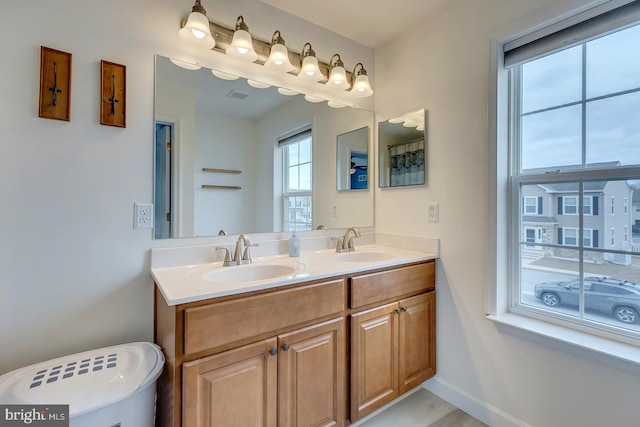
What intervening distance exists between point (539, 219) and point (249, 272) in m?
1.52

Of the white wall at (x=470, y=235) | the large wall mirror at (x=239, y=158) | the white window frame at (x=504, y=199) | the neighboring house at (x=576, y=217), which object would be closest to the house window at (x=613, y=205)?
the neighboring house at (x=576, y=217)

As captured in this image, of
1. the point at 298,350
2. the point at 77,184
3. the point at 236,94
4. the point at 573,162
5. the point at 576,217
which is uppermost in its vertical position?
the point at 236,94

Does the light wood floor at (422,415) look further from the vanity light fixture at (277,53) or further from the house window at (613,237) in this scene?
the vanity light fixture at (277,53)

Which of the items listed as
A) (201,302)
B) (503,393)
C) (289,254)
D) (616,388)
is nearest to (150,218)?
(201,302)

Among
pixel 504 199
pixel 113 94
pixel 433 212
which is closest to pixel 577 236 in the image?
pixel 504 199

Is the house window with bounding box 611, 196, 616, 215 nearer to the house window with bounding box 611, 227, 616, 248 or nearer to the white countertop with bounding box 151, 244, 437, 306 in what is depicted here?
the house window with bounding box 611, 227, 616, 248

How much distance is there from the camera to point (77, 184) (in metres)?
1.26

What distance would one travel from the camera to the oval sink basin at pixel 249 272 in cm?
143

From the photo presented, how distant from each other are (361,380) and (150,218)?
1.32 m

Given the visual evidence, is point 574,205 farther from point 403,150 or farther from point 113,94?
point 113,94

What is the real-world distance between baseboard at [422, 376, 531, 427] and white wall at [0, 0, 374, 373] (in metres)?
1.70

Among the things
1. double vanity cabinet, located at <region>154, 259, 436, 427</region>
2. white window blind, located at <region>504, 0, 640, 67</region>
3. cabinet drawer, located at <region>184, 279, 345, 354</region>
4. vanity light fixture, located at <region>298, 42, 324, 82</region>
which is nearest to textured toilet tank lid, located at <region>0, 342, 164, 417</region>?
double vanity cabinet, located at <region>154, 259, 436, 427</region>

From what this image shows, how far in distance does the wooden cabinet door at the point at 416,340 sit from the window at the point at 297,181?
2.71ft

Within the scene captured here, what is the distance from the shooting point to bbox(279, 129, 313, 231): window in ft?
6.28
